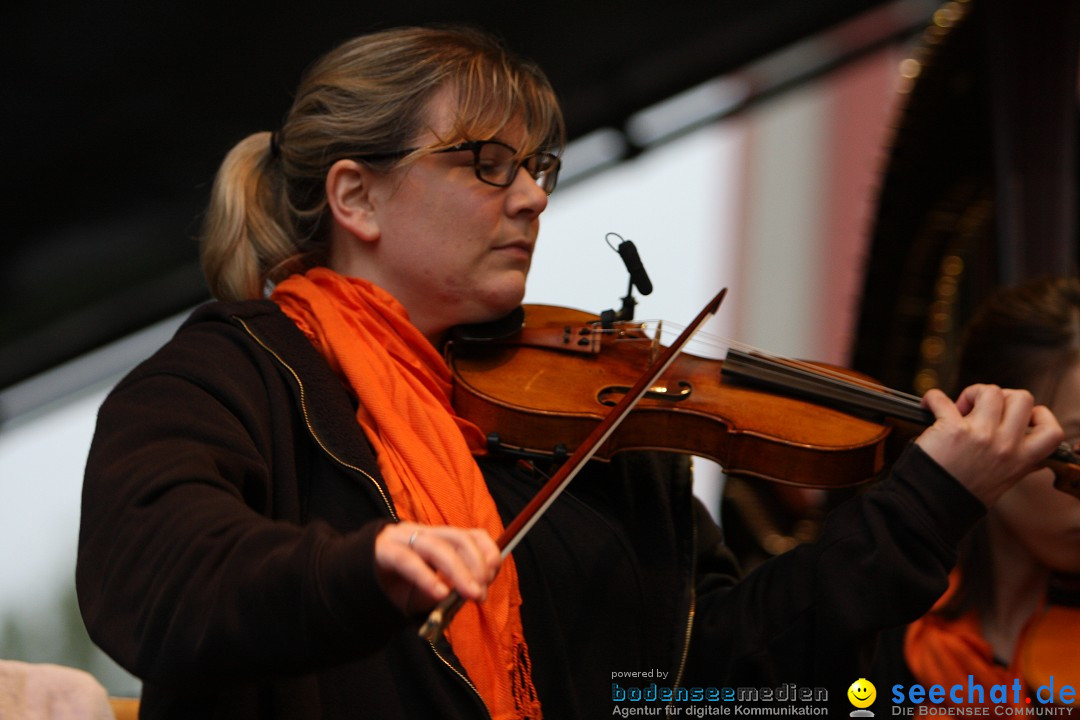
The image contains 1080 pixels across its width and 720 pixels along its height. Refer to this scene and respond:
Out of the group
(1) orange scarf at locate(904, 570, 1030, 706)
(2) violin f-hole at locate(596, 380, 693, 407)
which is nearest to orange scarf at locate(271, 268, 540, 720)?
(2) violin f-hole at locate(596, 380, 693, 407)

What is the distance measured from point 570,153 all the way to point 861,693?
7.78 feet

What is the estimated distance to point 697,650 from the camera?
54.7 inches

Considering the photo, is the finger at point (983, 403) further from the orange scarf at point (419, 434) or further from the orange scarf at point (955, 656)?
the orange scarf at point (419, 434)

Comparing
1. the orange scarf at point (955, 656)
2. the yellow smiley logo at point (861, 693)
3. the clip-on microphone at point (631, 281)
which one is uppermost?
the clip-on microphone at point (631, 281)

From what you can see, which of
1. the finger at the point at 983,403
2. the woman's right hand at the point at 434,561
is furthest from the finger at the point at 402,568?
the finger at the point at 983,403

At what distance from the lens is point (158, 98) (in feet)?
8.38

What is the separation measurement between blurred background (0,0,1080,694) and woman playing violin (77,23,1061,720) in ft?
2.40

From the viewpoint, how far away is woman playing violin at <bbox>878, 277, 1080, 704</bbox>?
60.5 inches

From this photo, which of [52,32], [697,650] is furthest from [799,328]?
[697,650]

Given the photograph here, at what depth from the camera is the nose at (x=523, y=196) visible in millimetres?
1373

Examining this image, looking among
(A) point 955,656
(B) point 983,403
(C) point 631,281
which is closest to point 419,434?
(C) point 631,281

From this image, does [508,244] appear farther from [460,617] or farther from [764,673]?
[764,673]

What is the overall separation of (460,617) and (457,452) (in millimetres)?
176

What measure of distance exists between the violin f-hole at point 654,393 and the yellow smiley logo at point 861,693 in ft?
1.18
